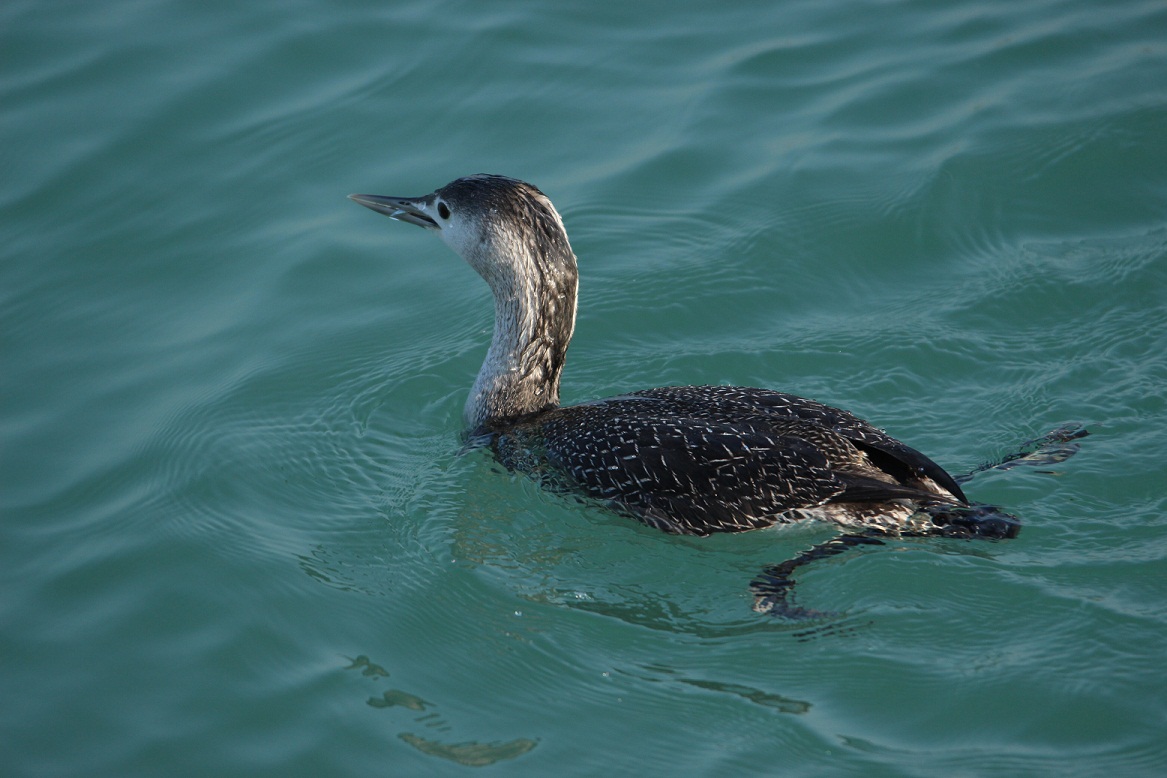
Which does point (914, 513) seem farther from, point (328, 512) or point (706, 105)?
point (706, 105)

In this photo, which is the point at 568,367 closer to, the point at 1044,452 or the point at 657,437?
the point at 657,437

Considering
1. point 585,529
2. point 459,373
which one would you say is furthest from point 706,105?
point 585,529

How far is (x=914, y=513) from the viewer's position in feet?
19.6

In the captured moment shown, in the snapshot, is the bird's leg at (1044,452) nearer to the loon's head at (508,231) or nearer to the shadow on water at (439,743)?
the loon's head at (508,231)

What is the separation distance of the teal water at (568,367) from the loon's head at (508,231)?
41.6 inches

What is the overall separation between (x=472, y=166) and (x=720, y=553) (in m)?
4.40

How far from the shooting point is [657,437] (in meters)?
6.25

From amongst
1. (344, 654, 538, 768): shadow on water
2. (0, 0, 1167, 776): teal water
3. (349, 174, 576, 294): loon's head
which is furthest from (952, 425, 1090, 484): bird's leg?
(344, 654, 538, 768): shadow on water

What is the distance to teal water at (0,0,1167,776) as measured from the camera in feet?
17.6

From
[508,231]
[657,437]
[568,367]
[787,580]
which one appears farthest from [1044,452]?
[508,231]

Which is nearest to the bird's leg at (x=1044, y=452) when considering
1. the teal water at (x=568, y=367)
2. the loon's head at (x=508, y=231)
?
the teal water at (x=568, y=367)

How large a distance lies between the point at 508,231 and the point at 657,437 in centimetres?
164

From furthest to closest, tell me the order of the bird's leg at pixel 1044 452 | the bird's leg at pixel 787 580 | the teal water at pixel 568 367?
the bird's leg at pixel 1044 452 → the bird's leg at pixel 787 580 → the teal water at pixel 568 367

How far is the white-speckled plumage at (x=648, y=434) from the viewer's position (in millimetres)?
5988
